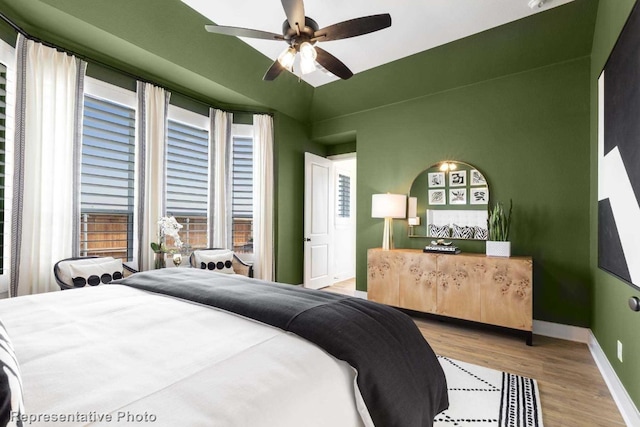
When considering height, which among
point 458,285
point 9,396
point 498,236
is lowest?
point 458,285

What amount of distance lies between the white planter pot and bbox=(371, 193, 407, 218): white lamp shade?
1.05 m

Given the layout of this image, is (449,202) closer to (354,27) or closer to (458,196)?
(458,196)

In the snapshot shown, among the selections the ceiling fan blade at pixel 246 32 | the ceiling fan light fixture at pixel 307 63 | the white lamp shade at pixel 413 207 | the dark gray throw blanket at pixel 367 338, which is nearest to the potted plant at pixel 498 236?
the white lamp shade at pixel 413 207

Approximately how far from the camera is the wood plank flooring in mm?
1878

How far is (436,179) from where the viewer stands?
3898 mm

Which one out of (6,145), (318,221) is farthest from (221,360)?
(318,221)

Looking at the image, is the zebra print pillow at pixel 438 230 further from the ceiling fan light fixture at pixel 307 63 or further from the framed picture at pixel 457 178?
the ceiling fan light fixture at pixel 307 63

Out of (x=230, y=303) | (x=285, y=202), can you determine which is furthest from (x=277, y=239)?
(x=230, y=303)

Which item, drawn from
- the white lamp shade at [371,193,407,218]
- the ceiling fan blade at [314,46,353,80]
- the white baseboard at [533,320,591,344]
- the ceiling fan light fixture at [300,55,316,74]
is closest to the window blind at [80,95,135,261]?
the ceiling fan light fixture at [300,55,316,74]

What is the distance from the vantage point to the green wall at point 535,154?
308 centimetres

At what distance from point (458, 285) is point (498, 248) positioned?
54cm

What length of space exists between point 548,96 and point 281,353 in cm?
375

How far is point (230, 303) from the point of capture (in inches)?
57.7

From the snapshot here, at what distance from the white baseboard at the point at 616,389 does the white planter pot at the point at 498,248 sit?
97cm
